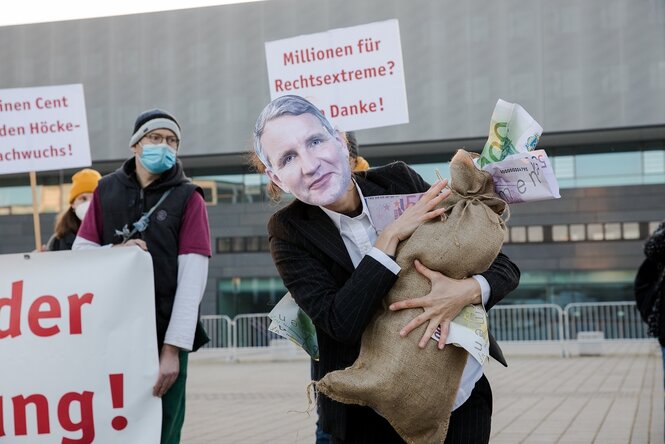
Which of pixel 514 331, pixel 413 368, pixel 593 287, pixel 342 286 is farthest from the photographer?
pixel 593 287

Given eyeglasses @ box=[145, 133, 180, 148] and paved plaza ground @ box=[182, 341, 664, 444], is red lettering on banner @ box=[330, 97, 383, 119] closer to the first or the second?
eyeglasses @ box=[145, 133, 180, 148]

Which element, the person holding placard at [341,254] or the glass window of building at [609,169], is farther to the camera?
the glass window of building at [609,169]

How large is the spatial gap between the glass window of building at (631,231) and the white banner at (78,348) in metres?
30.7

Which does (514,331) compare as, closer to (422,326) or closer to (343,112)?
(343,112)

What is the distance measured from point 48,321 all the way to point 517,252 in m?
30.4

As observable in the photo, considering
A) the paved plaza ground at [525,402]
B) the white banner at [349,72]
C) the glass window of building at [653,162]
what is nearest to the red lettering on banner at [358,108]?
the white banner at [349,72]

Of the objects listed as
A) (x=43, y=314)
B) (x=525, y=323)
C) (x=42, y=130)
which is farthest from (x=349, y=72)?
(x=525, y=323)

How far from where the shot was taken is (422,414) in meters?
2.21

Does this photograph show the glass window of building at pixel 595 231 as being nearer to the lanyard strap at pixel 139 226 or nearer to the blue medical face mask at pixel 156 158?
the blue medical face mask at pixel 156 158

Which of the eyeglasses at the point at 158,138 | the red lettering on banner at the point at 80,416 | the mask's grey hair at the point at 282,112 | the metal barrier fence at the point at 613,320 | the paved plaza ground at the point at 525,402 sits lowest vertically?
the metal barrier fence at the point at 613,320

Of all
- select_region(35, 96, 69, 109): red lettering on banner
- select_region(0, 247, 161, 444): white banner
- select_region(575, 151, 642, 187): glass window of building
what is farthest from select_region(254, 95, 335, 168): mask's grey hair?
→ select_region(575, 151, 642, 187): glass window of building

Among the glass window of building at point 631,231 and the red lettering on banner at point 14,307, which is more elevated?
the red lettering on banner at point 14,307

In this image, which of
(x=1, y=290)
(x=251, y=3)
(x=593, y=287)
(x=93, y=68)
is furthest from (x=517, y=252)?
(x=1, y=290)

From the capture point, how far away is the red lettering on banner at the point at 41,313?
140 inches
